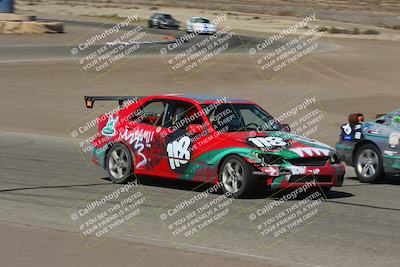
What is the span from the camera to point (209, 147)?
12.4 metres

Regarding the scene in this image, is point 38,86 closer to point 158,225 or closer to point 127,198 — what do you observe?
point 127,198

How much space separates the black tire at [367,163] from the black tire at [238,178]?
3.82 m

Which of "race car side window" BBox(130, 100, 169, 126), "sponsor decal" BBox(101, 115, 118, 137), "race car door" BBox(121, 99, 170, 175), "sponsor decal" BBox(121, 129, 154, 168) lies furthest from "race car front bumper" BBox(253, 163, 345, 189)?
"sponsor decal" BBox(101, 115, 118, 137)

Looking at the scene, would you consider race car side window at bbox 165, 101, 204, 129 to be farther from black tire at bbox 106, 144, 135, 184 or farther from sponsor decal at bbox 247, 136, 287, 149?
sponsor decal at bbox 247, 136, 287, 149

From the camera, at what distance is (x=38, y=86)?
33469 millimetres

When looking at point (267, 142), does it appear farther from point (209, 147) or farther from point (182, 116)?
point (182, 116)

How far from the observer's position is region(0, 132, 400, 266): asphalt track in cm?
883

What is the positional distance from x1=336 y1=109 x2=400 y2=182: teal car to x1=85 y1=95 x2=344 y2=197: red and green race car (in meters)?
2.33

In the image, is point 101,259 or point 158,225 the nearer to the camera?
point 101,259

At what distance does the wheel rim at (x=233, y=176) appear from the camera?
39.4 feet

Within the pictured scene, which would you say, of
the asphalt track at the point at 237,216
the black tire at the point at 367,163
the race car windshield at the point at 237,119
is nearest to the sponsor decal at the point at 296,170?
the asphalt track at the point at 237,216

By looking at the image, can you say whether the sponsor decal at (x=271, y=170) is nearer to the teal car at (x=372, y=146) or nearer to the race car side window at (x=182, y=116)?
the race car side window at (x=182, y=116)

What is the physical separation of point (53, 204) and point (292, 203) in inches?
134

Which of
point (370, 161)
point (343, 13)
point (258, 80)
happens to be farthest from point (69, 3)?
point (370, 161)
